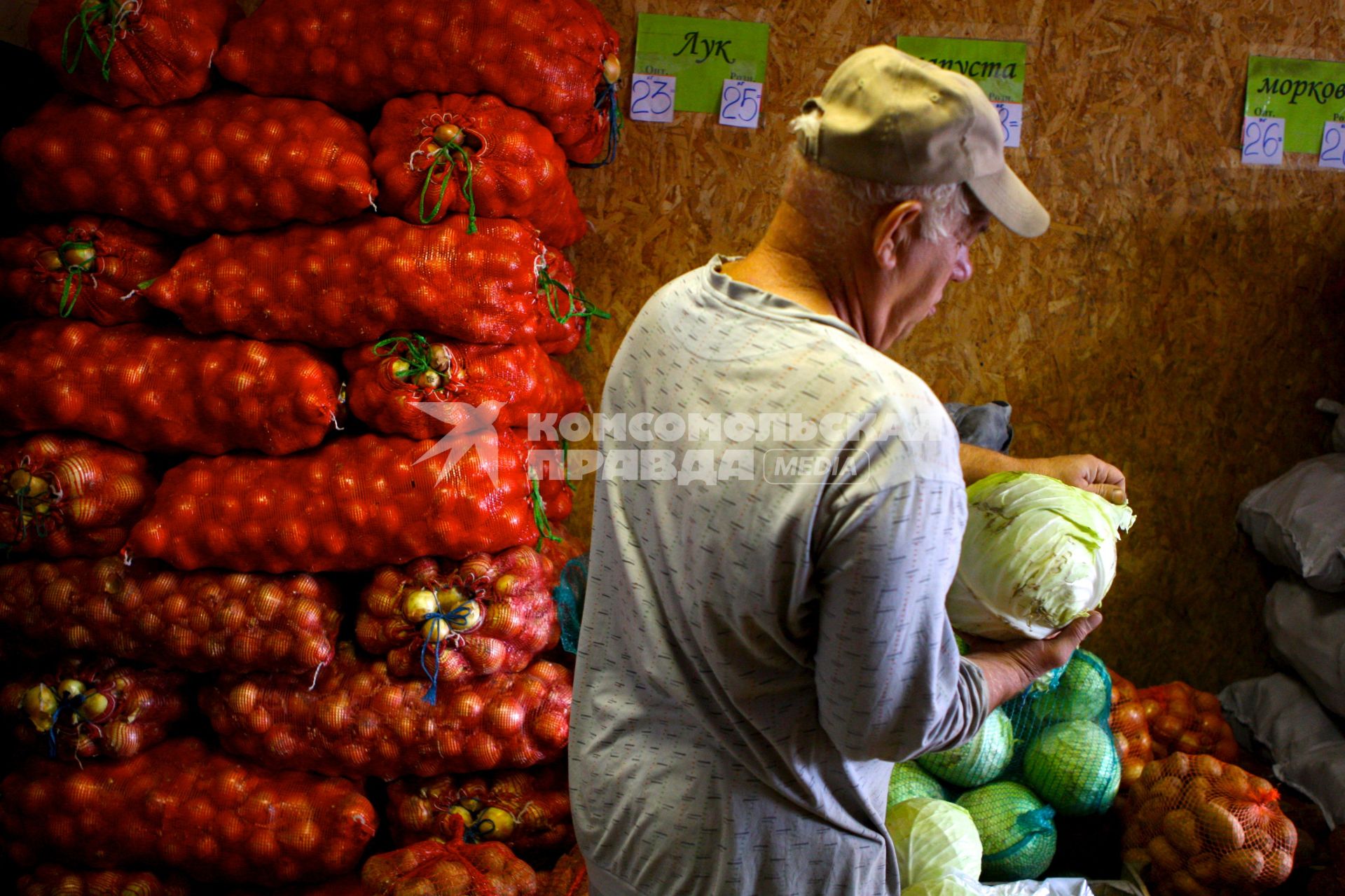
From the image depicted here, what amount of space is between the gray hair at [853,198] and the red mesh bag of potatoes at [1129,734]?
70.9 inches

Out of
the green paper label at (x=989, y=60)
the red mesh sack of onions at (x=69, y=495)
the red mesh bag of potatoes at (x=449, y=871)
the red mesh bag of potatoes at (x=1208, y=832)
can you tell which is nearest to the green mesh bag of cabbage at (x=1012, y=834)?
the red mesh bag of potatoes at (x=1208, y=832)

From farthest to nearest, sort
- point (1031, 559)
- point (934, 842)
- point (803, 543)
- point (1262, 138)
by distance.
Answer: point (1262, 138) → point (934, 842) → point (1031, 559) → point (803, 543)

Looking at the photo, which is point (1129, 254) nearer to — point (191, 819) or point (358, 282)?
point (358, 282)

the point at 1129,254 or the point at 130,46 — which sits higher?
the point at 130,46

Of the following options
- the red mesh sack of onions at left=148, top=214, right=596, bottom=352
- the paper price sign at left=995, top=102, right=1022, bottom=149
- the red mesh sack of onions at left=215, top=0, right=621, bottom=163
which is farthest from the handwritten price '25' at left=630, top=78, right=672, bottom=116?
the paper price sign at left=995, top=102, right=1022, bottom=149

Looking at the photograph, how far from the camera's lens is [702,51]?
100 inches

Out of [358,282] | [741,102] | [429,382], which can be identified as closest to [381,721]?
[429,382]

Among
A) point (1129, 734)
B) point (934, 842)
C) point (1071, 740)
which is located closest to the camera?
point (934, 842)

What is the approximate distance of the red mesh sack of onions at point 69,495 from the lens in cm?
205

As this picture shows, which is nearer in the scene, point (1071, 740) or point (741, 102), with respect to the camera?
point (1071, 740)

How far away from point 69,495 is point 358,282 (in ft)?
2.66

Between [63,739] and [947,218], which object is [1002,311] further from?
[63,739]

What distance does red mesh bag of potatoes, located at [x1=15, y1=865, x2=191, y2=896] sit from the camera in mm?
2168

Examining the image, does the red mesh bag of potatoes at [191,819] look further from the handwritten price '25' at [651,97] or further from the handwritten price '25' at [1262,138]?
the handwritten price '25' at [1262,138]
